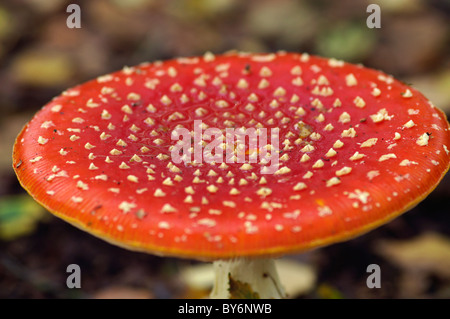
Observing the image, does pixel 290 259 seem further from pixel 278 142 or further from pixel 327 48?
pixel 327 48

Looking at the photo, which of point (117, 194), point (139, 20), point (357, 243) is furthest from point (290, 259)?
point (139, 20)

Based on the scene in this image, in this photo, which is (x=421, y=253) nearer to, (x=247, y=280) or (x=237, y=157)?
(x=247, y=280)

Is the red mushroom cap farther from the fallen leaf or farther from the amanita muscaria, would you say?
the fallen leaf

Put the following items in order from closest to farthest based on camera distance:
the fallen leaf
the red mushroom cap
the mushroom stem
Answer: the red mushroom cap < the mushroom stem < the fallen leaf

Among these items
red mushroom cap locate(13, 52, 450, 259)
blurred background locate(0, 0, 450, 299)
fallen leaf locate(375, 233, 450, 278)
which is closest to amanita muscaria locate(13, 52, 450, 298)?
red mushroom cap locate(13, 52, 450, 259)

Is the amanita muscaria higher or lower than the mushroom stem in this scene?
higher

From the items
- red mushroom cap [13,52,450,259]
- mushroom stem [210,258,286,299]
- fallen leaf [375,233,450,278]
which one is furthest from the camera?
fallen leaf [375,233,450,278]
